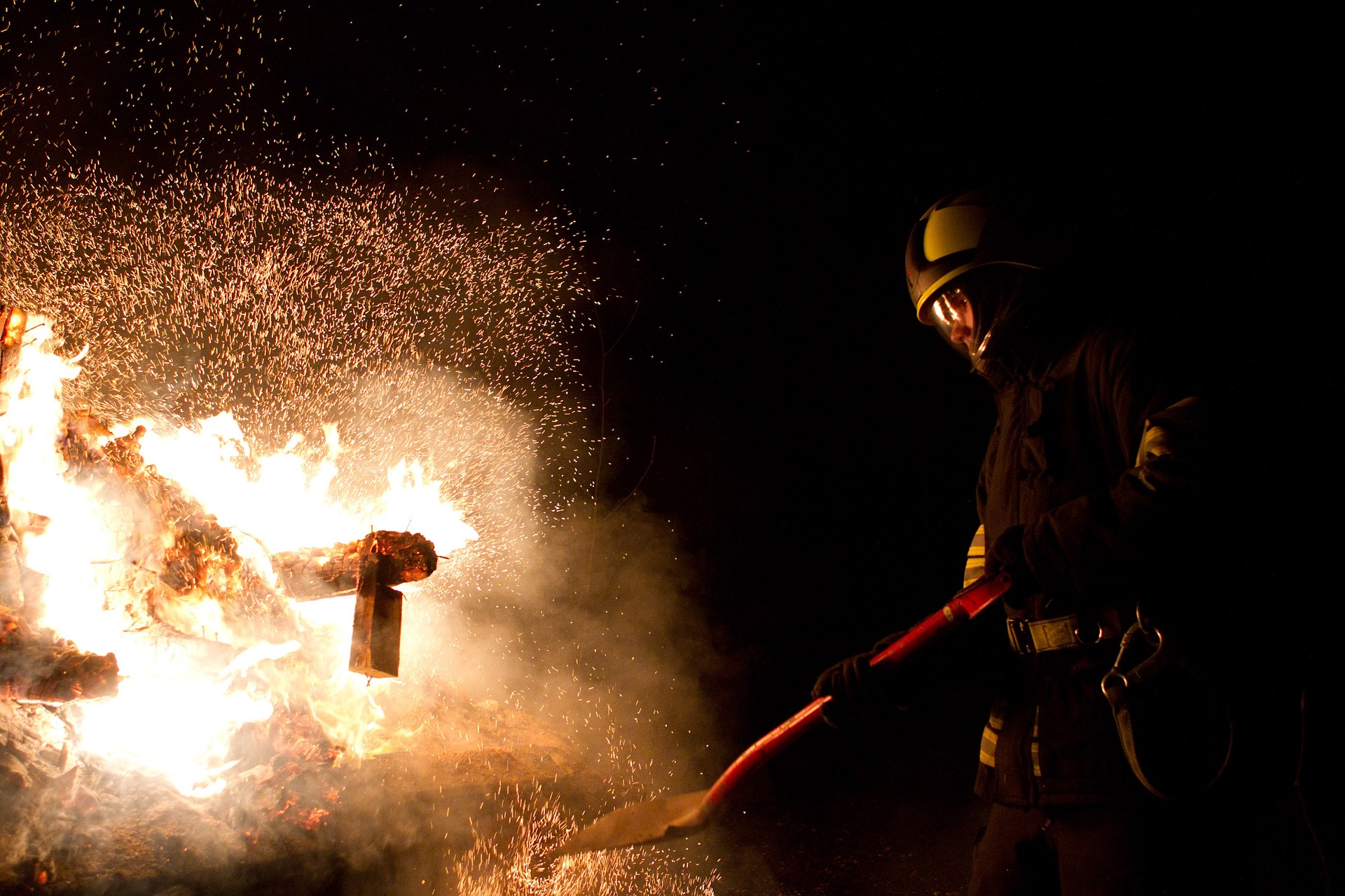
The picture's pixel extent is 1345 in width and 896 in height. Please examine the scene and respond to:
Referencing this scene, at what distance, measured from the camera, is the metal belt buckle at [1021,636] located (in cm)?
230

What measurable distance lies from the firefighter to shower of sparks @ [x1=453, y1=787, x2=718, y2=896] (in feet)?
8.79

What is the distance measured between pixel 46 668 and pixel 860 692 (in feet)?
11.4

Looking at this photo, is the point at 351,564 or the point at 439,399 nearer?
the point at 351,564

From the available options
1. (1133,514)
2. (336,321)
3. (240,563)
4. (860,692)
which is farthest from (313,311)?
(1133,514)

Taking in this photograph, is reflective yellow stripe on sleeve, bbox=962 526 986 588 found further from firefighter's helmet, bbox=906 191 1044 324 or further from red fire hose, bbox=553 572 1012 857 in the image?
firefighter's helmet, bbox=906 191 1044 324

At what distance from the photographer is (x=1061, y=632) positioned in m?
2.17

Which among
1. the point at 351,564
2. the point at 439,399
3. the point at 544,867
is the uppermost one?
the point at 439,399

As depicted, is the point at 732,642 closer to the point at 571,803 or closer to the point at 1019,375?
the point at 571,803

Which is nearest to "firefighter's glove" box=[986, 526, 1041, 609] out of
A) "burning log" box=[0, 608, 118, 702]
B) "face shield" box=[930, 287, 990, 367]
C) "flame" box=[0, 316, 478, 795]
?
"face shield" box=[930, 287, 990, 367]

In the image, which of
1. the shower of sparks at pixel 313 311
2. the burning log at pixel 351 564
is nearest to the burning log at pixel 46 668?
the burning log at pixel 351 564

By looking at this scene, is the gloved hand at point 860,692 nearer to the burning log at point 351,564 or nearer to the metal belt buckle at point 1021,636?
the metal belt buckle at point 1021,636

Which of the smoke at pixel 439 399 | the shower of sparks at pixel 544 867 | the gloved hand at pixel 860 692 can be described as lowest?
the shower of sparks at pixel 544 867

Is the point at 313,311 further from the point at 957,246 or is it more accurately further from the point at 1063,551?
the point at 1063,551

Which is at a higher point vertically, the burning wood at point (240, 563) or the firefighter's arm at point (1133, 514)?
the burning wood at point (240, 563)
